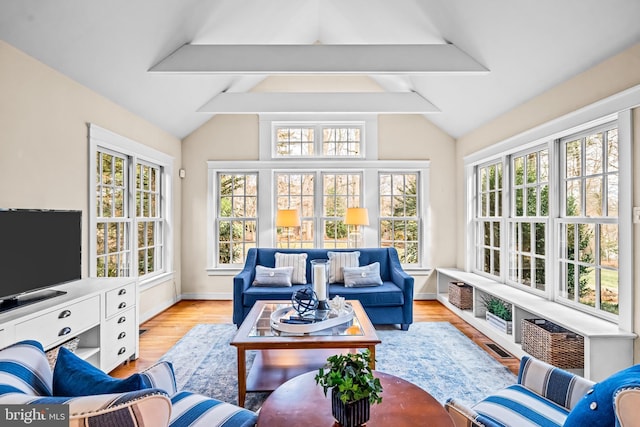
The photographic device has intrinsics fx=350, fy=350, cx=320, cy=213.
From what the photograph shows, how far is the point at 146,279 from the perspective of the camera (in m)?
4.52

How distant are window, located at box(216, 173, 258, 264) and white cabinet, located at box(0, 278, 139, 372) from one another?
94.8 inches

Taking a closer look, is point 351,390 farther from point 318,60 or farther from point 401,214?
point 401,214

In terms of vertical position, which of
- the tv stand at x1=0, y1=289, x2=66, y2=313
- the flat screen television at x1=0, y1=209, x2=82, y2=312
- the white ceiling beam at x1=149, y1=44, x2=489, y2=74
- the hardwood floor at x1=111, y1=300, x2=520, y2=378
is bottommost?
the hardwood floor at x1=111, y1=300, x2=520, y2=378

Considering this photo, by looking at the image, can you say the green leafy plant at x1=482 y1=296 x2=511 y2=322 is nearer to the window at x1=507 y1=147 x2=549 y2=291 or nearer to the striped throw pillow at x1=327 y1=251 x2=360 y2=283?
the window at x1=507 y1=147 x2=549 y2=291

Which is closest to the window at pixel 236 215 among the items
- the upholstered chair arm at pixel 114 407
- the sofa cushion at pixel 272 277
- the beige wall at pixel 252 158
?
the beige wall at pixel 252 158

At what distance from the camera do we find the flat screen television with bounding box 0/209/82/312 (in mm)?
2193

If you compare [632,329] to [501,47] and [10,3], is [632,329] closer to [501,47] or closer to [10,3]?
[501,47]

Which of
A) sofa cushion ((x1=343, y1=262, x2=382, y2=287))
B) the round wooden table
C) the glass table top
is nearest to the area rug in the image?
the glass table top

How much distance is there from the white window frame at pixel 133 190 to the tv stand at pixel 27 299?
2.57ft

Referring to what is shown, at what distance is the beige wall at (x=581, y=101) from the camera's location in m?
2.42

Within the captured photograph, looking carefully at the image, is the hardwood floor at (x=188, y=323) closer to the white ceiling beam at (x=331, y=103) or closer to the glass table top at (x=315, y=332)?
the glass table top at (x=315, y=332)

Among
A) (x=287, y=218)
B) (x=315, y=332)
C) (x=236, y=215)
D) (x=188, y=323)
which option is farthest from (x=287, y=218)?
(x=315, y=332)

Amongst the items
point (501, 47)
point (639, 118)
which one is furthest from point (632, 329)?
point (501, 47)

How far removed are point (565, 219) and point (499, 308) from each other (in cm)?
112
